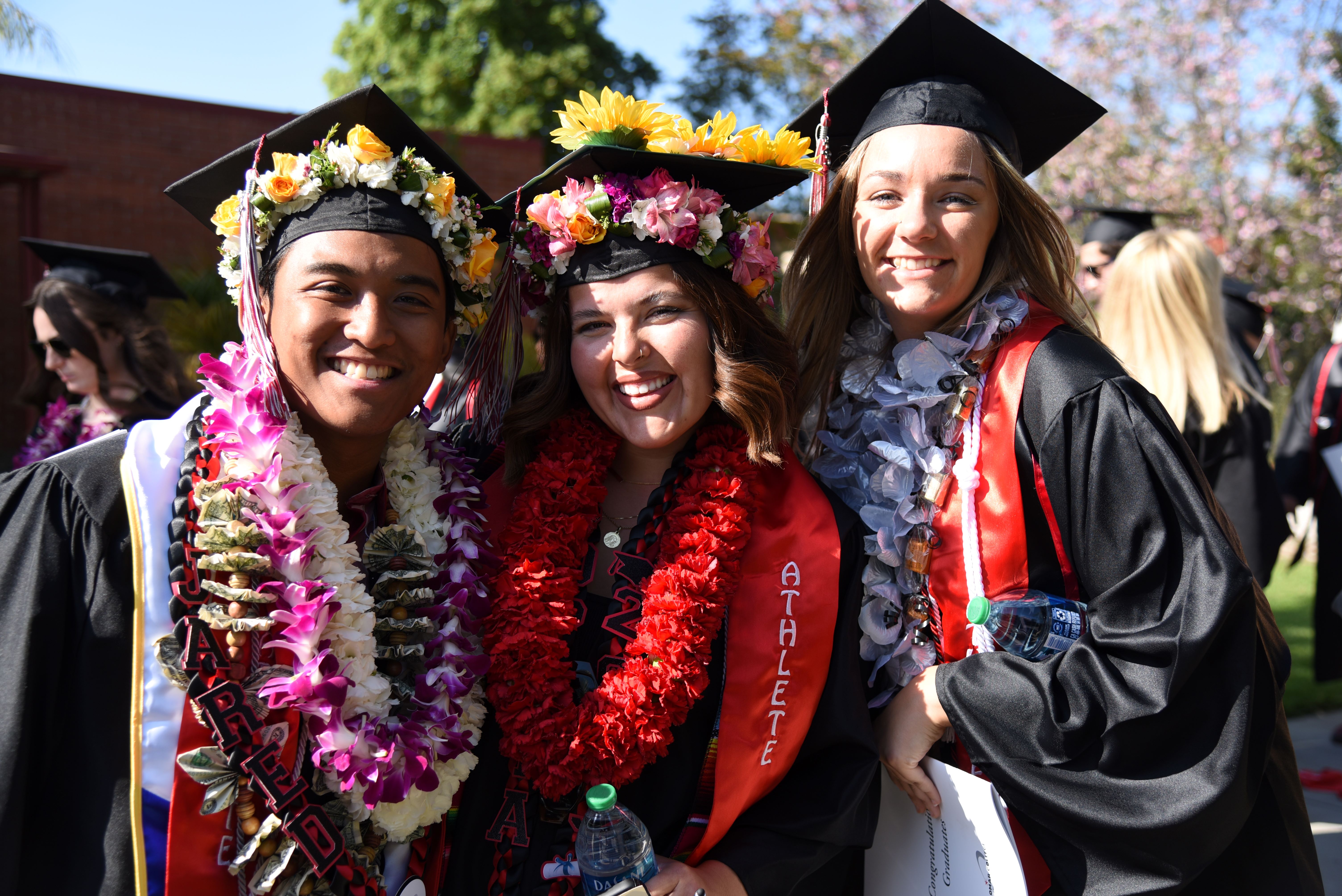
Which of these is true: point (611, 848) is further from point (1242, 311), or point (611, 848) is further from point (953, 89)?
point (1242, 311)

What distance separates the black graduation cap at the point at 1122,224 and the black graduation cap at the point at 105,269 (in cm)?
491

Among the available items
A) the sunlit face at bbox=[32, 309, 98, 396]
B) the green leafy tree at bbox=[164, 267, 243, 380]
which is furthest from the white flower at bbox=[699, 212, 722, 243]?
the green leafy tree at bbox=[164, 267, 243, 380]

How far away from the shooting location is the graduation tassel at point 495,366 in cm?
258

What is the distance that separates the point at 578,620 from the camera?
2.28m

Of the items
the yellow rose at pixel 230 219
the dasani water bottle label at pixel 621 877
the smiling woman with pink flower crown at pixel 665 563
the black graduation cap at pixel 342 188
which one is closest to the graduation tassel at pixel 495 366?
the smiling woman with pink flower crown at pixel 665 563

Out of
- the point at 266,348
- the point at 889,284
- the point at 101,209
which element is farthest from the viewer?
the point at 101,209

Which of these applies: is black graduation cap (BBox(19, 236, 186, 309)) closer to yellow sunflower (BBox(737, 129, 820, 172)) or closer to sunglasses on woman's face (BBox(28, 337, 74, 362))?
sunglasses on woman's face (BBox(28, 337, 74, 362))

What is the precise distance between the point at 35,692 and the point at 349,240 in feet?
3.38

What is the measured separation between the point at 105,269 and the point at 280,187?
12.0 feet

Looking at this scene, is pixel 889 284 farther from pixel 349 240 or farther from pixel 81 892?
pixel 81 892

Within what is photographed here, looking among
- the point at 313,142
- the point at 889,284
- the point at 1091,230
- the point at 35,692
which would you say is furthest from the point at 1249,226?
the point at 35,692

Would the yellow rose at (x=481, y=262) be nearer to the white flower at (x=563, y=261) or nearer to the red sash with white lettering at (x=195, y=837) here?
the white flower at (x=563, y=261)

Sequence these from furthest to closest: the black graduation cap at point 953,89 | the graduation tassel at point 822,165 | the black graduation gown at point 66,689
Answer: the graduation tassel at point 822,165, the black graduation cap at point 953,89, the black graduation gown at point 66,689

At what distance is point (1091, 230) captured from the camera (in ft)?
17.9
